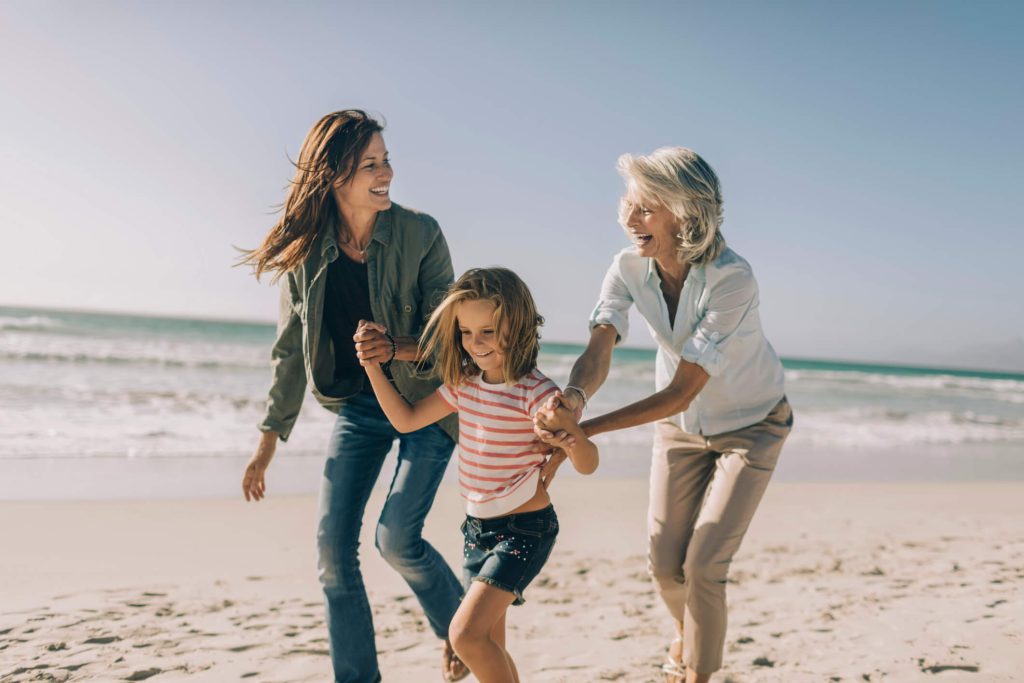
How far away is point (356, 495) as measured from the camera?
3.05 meters

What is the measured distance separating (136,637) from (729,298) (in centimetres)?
324

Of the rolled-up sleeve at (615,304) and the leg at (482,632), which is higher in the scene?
the rolled-up sleeve at (615,304)

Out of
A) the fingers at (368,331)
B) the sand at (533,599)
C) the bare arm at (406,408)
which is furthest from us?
the sand at (533,599)

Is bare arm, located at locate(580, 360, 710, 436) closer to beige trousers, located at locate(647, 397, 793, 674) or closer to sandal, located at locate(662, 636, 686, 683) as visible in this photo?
beige trousers, located at locate(647, 397, 793, 674)

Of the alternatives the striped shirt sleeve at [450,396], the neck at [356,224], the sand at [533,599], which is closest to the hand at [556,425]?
the striped shirt sleeve at [450,396]

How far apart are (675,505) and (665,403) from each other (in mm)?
689

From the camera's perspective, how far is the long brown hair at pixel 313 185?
3014 mm

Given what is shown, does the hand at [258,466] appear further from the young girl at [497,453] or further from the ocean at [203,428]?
the ocean at [203,428]

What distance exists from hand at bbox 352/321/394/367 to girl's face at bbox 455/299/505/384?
0.91 ft

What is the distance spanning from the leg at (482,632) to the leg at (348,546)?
2.38ft

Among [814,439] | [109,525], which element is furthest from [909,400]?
[109,525]

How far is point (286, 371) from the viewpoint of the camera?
11.0 feet

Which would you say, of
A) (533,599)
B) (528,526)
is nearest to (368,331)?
(528,526)

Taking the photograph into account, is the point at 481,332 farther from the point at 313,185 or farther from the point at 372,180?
the point at 313,185
